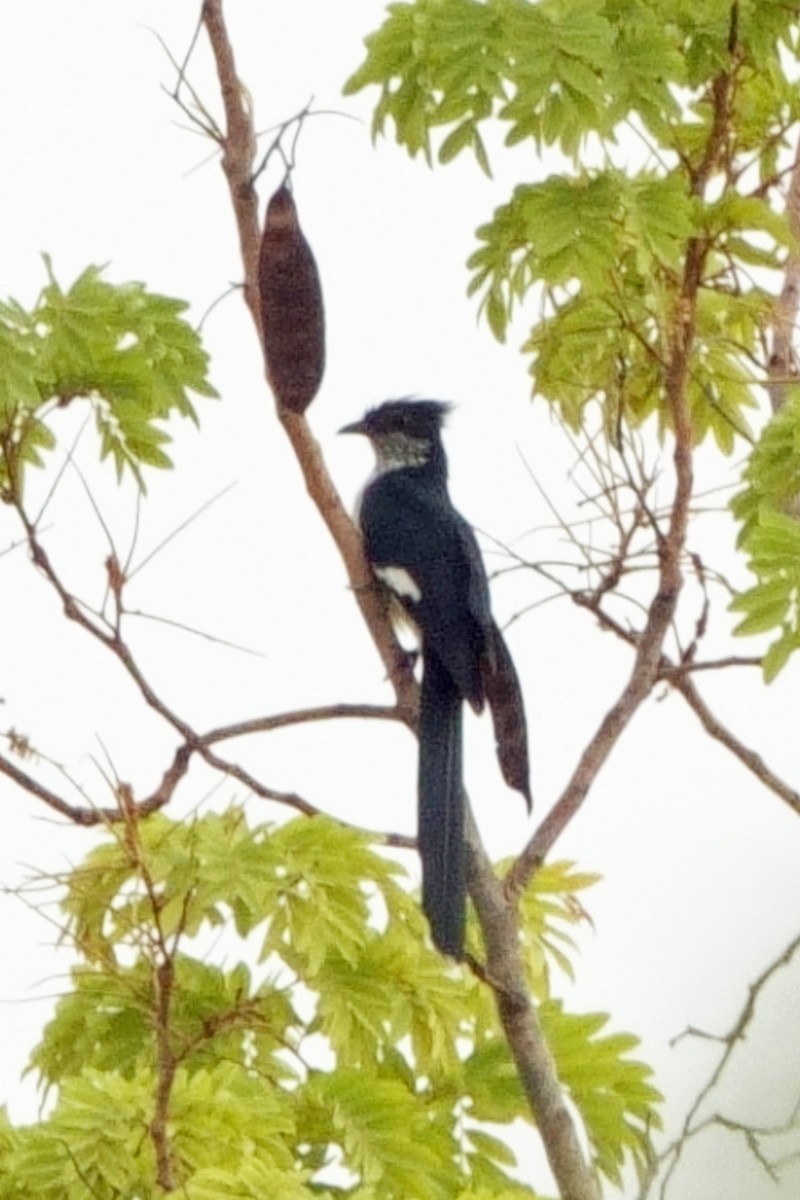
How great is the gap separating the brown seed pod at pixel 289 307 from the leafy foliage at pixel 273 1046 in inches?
8.8

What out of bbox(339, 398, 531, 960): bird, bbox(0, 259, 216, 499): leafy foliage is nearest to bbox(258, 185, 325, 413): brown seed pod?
bbox(0, 259, 216, 499): leafy foliage

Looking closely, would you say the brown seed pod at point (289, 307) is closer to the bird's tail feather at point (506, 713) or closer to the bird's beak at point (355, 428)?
the bird's tail feather at point (506, 713)

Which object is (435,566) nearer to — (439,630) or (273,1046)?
(439,630)

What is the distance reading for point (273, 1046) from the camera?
1.04 m

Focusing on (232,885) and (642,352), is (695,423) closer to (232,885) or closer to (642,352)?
(642,352)

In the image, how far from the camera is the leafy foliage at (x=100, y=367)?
93 centimetres

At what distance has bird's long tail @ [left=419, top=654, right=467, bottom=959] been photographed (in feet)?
3.14

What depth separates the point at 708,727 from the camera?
110 centimetres

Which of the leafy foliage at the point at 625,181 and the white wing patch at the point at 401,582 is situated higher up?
the leafy foliage at the point at 625,181

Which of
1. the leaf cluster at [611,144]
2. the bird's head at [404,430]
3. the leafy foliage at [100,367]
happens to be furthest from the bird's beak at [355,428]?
the leafy foliage at [100,367]

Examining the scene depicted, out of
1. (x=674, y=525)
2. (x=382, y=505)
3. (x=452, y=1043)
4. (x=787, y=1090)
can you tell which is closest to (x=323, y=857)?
(x=452, y=1043)

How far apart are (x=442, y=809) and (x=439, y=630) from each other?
5.7 inches

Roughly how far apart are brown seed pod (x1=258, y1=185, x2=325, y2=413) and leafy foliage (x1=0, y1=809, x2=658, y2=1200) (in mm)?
223

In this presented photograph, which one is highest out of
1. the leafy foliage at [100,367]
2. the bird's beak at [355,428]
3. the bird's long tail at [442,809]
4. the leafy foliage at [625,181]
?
the bird's beak at [355,428]
